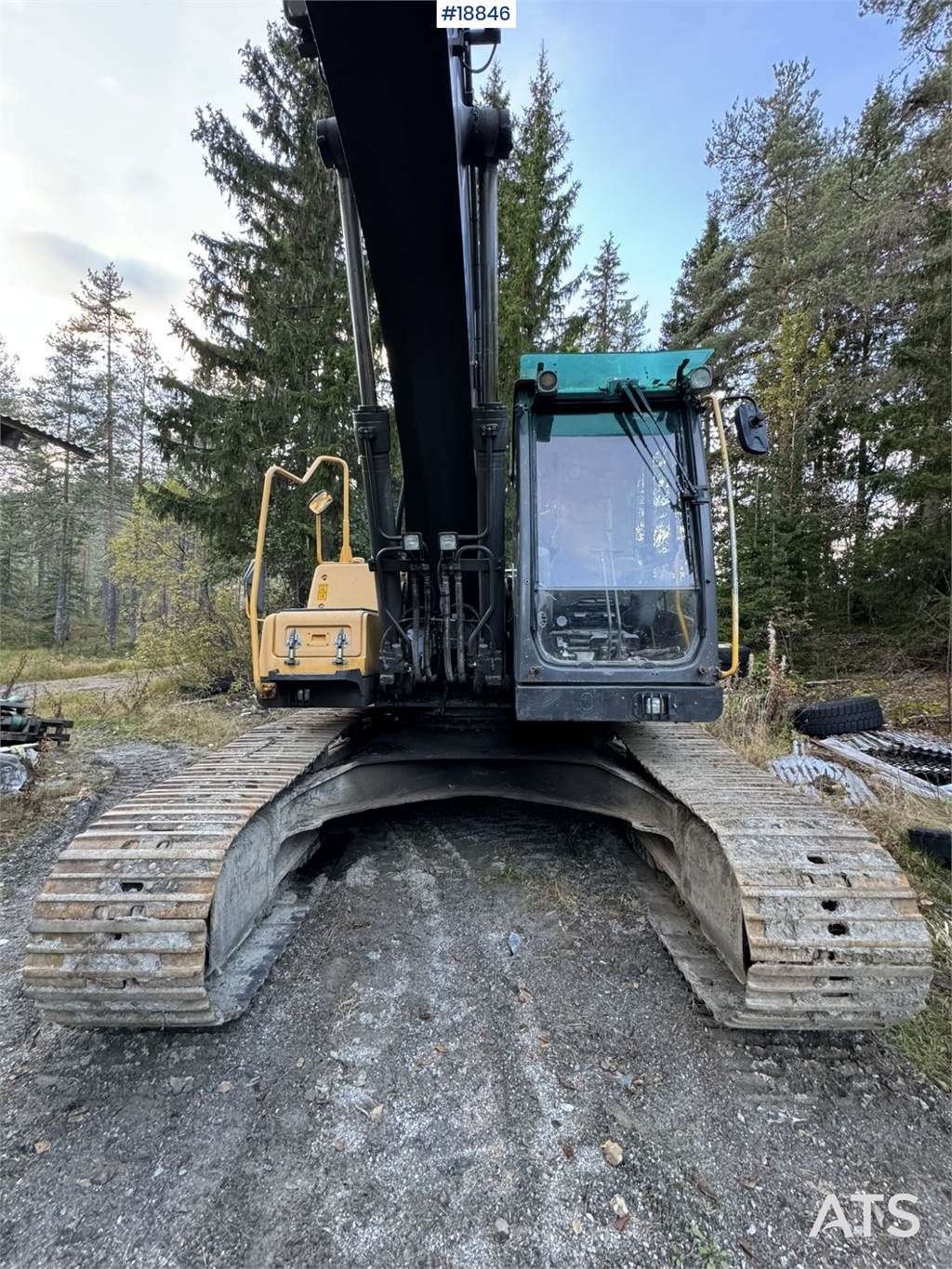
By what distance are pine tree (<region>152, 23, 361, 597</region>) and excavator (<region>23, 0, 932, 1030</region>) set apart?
638 centimetres

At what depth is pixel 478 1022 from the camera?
2.30 m

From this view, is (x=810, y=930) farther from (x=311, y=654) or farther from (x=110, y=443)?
(x=110, y=443)

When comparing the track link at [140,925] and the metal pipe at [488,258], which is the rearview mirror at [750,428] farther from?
the track link at [140,925]

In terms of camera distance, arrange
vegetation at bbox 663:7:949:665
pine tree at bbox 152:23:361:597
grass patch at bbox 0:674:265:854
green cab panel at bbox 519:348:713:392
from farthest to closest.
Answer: pine tree at bbox 152:23:361:597, vegetation at bbox 663:7:949:665, grass patch at bbox 0:674:265:854, green cab panel at bbox 519:348:713:392

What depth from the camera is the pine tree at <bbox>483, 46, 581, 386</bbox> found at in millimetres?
12258

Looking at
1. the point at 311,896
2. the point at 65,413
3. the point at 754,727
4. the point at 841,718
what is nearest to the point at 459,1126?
the point at 311,896

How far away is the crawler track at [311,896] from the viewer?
6.48 ft

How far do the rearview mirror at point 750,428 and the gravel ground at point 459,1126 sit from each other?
2339 millimetres

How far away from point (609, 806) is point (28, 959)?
8.52ft

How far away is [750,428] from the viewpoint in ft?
10.0

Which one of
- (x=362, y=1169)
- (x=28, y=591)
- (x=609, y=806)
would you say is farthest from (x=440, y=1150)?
(x=28, y=591)
